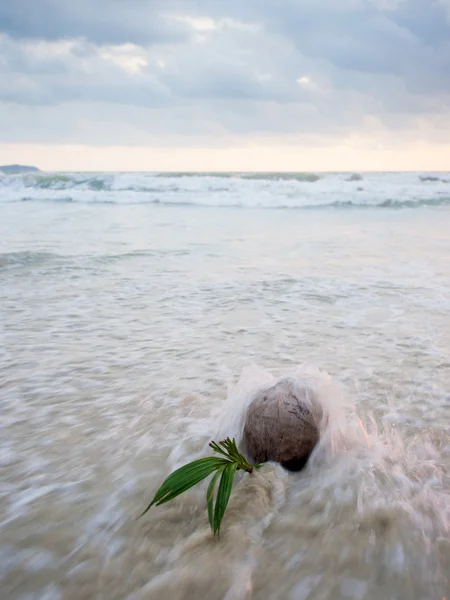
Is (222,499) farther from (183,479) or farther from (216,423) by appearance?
(216,423)

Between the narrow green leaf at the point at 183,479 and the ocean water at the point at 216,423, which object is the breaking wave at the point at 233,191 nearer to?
the ocean water at the point at 216,423

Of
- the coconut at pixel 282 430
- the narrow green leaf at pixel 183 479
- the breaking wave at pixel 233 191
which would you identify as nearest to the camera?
the narrow green leaf at pixel 183 479

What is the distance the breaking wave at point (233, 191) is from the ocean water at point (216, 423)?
1482 centimetres

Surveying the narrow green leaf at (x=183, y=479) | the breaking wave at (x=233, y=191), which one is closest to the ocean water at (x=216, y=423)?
the narrow green leaf at (x=183, y=479)

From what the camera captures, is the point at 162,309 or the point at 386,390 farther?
the point at 162,309

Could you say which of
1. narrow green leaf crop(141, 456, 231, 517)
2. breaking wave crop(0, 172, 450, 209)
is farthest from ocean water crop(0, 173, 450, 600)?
breaking wave crop(0, 172, 450, 209)

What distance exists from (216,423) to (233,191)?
918 inches

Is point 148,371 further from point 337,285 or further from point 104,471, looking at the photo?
point 337,285

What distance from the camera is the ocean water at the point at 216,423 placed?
1.94 metres

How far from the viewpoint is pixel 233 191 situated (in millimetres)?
25562

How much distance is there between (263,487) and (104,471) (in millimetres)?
757

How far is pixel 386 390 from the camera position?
3459 millimetres

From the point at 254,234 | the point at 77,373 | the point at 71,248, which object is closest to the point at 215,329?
the point at 77,373

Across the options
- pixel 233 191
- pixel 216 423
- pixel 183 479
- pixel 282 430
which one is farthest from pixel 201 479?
pixel 233 191
